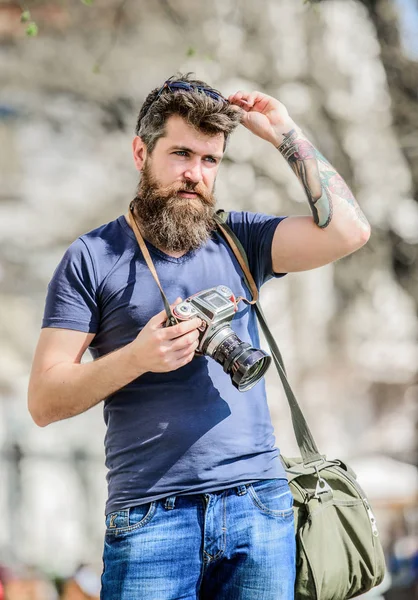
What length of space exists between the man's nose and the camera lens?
452 mm

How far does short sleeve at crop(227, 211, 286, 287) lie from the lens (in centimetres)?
202

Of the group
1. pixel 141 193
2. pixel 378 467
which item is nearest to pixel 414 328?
pixel 378 467

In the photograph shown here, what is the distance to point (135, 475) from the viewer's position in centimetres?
175

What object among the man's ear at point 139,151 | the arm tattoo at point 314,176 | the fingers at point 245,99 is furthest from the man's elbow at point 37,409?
the fingers at point 245,99

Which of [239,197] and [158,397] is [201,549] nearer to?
[158,397]

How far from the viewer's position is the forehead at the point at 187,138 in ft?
6.40

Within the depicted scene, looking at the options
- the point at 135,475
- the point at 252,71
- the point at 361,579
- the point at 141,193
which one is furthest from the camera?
the point at 252,71

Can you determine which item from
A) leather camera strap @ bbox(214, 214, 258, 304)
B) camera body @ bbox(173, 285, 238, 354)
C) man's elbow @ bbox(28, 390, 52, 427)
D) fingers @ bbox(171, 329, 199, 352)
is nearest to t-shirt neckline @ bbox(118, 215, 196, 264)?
leather camera strap @ bbox(214, 214, 258, 304)

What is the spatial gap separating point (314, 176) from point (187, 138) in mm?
367

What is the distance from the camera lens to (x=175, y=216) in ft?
6.31

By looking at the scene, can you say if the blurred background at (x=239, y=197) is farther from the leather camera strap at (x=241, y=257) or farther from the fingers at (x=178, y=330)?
the fingers at (x=178, y=330)

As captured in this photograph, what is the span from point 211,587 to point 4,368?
74.1 inches

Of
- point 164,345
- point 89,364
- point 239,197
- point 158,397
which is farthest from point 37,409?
point 239,197

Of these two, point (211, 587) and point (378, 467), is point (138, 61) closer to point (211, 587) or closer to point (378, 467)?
point (378, 467)
